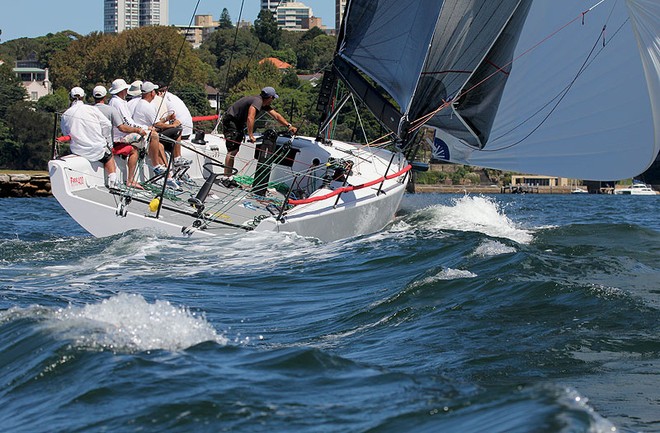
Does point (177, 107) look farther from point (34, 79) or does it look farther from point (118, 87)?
point (34, 79)

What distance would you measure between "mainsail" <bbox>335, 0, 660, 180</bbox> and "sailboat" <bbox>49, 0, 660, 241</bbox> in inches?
0.6

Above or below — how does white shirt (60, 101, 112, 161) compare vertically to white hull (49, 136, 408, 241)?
above

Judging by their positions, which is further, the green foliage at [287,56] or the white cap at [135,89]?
the green foliage at [287,56]

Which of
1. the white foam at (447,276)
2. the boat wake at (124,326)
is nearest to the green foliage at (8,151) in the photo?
the white foam at (447,276)

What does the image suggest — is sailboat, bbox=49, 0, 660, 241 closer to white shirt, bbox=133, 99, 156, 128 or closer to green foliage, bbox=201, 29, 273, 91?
white shirt, bbox=133, 99, 156, 128

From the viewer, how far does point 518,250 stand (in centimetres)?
916

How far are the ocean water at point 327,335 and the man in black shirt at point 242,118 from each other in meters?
2.16

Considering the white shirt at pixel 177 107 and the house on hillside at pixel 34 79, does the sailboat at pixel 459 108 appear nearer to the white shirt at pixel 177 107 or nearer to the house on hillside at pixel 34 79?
the white shirt at pixel 177 107

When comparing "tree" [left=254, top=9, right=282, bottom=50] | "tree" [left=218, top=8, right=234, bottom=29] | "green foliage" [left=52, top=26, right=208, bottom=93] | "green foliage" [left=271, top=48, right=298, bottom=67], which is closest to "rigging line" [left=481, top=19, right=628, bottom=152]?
"green foliage" [left=52, top=26, right=208, bottom=93]

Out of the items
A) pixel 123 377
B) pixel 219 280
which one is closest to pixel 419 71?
pixel 219 280

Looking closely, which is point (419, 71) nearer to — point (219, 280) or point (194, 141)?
point (194, 141)

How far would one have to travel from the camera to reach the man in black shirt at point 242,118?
11805mm

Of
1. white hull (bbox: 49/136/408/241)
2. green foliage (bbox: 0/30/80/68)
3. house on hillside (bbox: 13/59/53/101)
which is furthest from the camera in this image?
green foliage (bbox: 0/30/80/68)

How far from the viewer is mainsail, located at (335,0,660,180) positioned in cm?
1142
